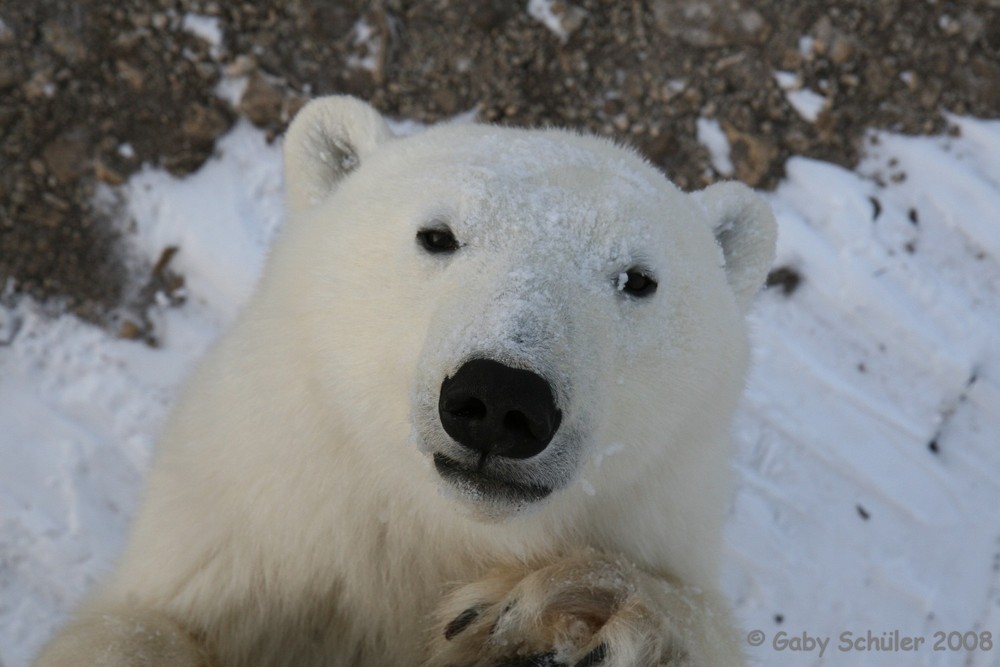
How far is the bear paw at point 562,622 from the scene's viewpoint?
159 centimetres

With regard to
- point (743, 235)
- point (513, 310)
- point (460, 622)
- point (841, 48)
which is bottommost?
point (460, 622)

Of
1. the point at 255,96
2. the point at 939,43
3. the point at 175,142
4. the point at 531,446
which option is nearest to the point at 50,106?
the point at 175,142

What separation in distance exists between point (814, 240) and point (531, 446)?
8.23ft

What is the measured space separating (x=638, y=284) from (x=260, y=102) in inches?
91.1

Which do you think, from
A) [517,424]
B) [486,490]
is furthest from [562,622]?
[517,424]

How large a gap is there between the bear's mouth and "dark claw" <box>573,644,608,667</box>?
328 millimetres

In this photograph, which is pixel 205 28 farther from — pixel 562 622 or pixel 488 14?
pixel 562 622

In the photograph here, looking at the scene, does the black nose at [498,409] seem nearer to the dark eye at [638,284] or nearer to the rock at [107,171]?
the dark eye at [638,284]

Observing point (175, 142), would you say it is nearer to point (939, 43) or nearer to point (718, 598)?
point (718, 598)

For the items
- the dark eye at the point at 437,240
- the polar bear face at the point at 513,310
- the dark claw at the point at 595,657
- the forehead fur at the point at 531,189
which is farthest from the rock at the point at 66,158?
the dark claw at the point at 595,657

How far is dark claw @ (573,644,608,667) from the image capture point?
5.18ft

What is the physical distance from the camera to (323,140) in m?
2.13

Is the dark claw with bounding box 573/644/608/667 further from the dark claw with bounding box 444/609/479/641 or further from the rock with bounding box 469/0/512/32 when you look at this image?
the rock with bounding box 469/0/512/32

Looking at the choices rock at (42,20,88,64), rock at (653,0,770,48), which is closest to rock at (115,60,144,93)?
rock at (42,20,88,64)
